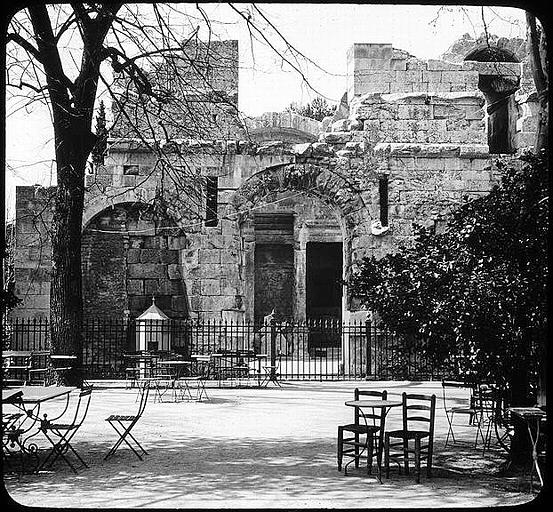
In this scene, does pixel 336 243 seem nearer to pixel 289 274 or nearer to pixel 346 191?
pixel 289 274

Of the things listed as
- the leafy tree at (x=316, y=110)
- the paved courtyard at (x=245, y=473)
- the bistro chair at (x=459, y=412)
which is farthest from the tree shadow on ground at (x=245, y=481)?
the leafy tree at (x=316, y=110)

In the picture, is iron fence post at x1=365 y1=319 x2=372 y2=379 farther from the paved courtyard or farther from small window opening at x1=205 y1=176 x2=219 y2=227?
the paved courtyard

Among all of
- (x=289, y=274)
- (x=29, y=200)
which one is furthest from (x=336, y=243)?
(x=29, y=200)

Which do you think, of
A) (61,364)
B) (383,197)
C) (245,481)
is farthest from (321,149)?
(245,481)

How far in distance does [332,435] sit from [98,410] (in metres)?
4.04

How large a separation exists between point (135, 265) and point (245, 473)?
42.5ft

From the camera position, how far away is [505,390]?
843 centimetres

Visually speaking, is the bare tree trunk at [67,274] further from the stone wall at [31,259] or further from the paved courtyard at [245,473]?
the stone wall at [31,259]

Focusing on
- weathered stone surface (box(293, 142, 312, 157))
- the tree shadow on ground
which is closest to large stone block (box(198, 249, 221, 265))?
weathered stone surface (box(293, 142, 312, 157))

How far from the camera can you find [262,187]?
1969cm

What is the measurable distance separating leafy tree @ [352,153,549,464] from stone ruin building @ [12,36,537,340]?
1050 centimetres

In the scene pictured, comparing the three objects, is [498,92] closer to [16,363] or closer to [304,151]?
[304,151]

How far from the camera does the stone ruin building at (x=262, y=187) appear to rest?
1945 cm

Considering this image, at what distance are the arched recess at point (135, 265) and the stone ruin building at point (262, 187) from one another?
2cm
